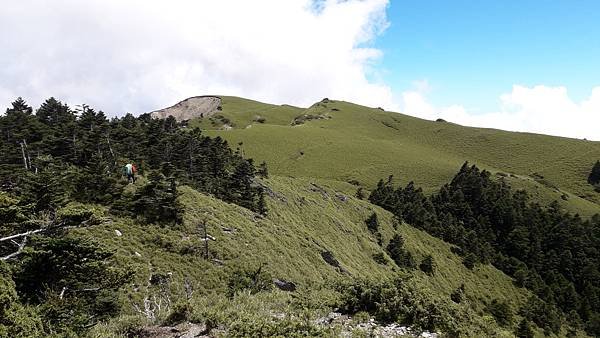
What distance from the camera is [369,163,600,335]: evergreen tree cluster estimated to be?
8888 cm

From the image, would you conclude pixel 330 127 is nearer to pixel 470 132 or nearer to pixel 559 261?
pixel 470 132

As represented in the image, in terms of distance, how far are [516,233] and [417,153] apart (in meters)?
55.2

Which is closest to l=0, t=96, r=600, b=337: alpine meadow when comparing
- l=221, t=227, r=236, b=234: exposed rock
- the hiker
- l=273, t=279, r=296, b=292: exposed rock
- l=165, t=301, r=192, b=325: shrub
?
l=165, t=301, r=192, b=325: shrub

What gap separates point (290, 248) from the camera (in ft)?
144

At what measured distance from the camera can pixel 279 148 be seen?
134875 millimetres

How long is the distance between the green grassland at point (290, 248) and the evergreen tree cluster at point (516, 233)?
583cm

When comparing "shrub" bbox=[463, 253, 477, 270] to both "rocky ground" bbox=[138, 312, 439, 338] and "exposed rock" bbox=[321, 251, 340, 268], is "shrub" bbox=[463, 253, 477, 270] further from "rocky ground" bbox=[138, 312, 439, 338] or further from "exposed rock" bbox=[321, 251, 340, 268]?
"rocky ground" bbox=[138, 312, 439, 338]

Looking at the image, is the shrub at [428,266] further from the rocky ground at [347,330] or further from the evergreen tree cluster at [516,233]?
the rocky ground at [347,330]

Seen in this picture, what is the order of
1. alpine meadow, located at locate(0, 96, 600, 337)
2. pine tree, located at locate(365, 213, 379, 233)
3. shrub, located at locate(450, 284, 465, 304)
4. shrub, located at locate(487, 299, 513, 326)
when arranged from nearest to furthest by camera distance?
1. alpine meadow, located at locate(0, 96, 600, 337)
2. shrub, located at locate(487, 299, 513, 326)
3. shrub, located at locate(450, 284, 465, 304)
4. pine tree, located at locate(365, 213, 379, 233)

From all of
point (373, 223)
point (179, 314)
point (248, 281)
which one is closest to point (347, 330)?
point (179, 314)

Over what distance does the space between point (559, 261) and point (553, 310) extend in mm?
31096

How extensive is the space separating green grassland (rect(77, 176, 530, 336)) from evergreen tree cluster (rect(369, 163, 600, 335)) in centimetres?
583

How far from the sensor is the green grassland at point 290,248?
89.2ft

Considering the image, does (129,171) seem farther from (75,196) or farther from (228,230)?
(228,230)
